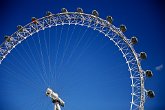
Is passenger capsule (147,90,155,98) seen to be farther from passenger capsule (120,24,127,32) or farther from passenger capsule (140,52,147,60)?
passenger capsule (120,24,127,32)

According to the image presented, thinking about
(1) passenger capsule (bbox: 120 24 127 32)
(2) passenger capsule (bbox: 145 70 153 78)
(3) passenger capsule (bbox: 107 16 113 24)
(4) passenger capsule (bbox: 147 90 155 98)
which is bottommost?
(4) passenger capsule (bbox: 147 90 155 98)

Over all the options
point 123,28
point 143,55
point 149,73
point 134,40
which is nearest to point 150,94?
point 149,73

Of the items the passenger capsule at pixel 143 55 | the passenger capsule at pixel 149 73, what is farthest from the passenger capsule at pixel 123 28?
the passenger capsule at pixel 149 73

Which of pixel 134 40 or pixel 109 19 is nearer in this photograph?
pixel 134 40

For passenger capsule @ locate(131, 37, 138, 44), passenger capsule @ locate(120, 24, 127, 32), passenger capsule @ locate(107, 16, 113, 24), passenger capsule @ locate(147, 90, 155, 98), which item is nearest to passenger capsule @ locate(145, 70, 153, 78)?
passenger capsule @ locate(147, 90, 155, 98)

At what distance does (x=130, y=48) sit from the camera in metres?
45.9

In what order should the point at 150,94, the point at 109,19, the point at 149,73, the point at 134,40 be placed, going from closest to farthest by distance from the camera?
the point at 150,94
the point at 149,73
the point at 134,40
the point at 109,19

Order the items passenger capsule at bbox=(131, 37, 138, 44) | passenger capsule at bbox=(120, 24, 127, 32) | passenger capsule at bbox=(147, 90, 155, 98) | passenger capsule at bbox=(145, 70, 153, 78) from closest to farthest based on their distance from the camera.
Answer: passenger capsule at bbox=(147, 90, 155, 98)
passenger capsule at bbox=(145, 70, 153, 78)
passenger capsule at bbox=(131, 37, 138, 44)
passenger capsule at bbox=(120, 24, 127, 32)

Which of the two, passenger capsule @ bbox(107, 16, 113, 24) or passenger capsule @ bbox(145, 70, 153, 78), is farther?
passenger capsule @ bbox(107, 16, 113, 24)

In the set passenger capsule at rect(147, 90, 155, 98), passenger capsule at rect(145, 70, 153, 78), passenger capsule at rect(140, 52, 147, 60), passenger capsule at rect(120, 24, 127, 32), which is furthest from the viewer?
passenger capsule at rect(120, 24, 127, 32)

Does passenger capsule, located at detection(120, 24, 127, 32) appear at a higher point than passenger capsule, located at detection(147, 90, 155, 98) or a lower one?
higher

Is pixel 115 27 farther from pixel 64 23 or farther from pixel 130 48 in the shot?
pixel 64 23

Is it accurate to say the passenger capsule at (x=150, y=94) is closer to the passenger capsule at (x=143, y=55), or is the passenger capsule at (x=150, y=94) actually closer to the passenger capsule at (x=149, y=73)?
the passenger capsule at (x=149, y=73)

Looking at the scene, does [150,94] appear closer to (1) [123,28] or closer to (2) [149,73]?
(2) [149,73]
